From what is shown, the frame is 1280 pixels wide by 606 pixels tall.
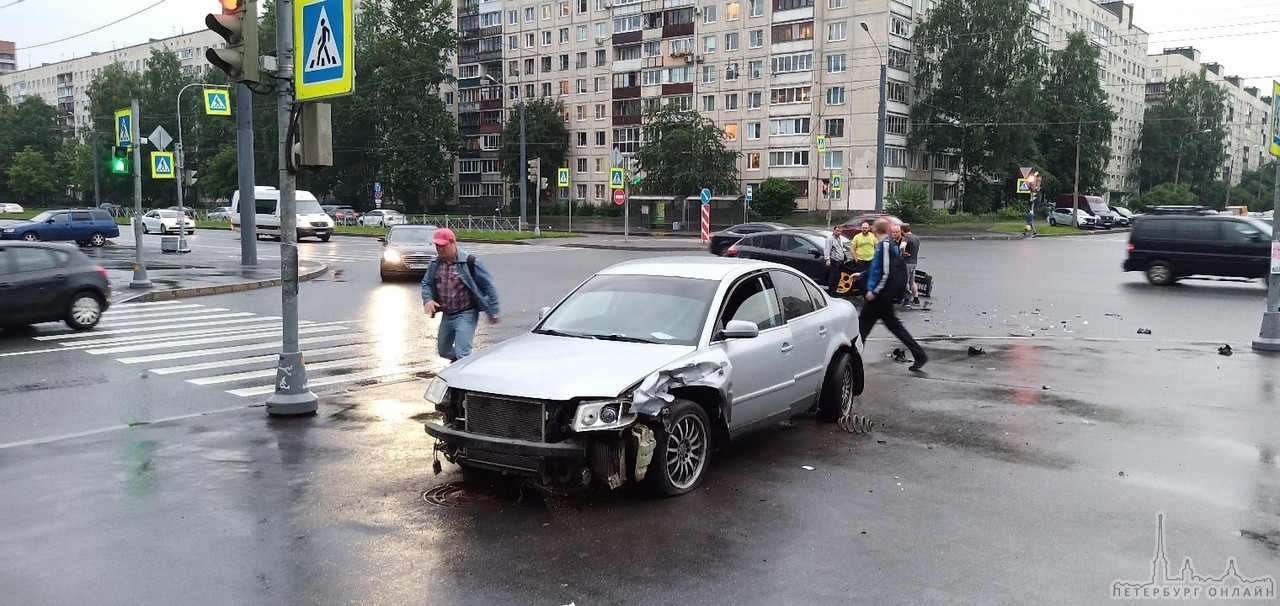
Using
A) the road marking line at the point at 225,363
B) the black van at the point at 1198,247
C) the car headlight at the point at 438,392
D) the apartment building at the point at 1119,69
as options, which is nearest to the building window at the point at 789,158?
the apartment building at the point at 1119,69

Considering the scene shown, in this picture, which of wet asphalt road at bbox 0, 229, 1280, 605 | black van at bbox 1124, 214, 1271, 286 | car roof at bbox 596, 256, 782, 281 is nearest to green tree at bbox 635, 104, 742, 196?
black van at bbox 1124, 214, 1271, 286

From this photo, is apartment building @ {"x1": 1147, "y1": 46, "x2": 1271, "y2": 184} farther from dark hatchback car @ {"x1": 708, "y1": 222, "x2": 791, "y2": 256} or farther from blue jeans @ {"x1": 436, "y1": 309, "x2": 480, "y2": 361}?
blue jeans @ {"x1": 436, "y1": 309, "x2": 480, "y2": 361}

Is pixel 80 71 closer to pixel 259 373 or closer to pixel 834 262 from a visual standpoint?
pixel 834 262

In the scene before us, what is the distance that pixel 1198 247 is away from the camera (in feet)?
69.9

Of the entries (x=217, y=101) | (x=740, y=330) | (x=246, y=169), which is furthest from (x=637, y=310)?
(x=217, y=101)

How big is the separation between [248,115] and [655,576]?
24033 millimetres

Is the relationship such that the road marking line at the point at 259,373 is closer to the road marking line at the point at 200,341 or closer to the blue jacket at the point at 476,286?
the road marking line at the point at 200,341

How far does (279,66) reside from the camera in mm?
8570

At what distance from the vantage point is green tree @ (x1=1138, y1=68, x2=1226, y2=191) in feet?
360

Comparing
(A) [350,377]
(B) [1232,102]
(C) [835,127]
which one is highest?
(B) [1232,102]

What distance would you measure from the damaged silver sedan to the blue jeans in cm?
149

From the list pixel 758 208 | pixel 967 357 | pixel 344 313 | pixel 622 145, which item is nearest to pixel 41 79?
pixel 622 145

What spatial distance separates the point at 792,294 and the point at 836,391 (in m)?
0.98

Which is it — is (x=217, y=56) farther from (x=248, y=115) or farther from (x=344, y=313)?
(x=248, y=115)
